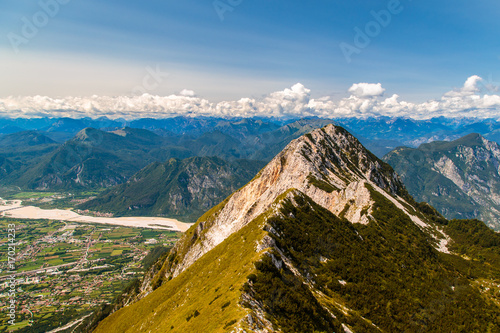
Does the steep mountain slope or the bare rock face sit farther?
the bare rock face

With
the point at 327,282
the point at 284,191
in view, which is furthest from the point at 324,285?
the point at 284,191

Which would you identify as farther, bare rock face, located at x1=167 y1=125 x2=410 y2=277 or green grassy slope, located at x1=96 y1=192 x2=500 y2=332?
bare rock face, located at x1=167 y1=125 x2=410 y2=277

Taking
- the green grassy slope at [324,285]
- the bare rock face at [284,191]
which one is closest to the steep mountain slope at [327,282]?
the green grassy slope at [324,285]

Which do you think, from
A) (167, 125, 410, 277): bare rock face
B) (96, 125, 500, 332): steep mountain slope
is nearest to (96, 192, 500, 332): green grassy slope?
(96, 125, 500, 332): steep mountain slope

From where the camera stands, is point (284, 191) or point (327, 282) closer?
point (327, 282)

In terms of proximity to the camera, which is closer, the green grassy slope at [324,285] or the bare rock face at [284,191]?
the green grassy slope at [324,285]

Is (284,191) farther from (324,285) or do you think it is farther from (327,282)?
(324,285)

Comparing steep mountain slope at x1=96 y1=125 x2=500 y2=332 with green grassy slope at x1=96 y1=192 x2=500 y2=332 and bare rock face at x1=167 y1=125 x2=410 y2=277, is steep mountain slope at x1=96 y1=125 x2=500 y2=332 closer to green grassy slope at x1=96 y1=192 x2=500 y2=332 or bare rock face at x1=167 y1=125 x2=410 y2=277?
green grassy slope at x1=96 y1=192 x2=500 y2=332

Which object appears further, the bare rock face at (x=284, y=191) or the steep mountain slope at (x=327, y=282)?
the bare rock face at (x=284, y=191)

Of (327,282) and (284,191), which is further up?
(284,191)

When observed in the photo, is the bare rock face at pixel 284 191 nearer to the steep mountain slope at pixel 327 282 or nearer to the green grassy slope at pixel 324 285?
the steep mountain slope at pixel 327 282

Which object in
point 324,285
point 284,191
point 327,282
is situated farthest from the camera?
point 284,191

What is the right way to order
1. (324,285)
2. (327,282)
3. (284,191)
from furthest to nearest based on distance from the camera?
1. (284,191)
2. (327,282)
3. (324,285)
